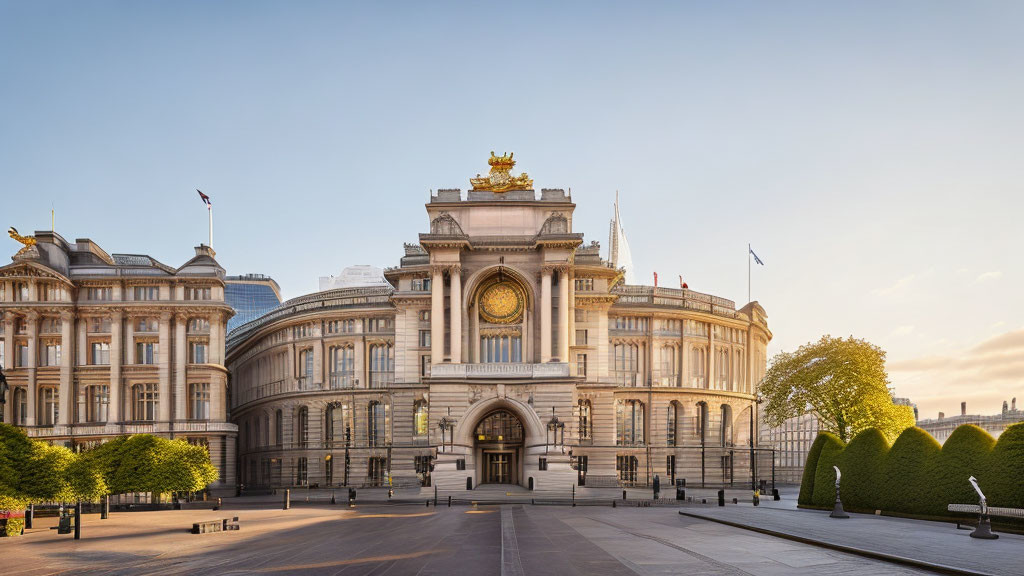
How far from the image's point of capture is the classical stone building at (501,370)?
73250 millimetres

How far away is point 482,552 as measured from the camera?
100ft

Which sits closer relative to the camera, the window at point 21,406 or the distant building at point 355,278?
the window at point 21,406

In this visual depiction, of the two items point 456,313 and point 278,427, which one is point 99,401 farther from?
point 456,313

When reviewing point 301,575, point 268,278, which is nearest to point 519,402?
point 301,575

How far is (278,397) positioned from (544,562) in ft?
255

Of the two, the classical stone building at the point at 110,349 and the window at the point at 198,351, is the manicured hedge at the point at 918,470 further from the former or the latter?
the window at the point at 198,351

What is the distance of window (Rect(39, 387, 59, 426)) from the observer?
8006cm

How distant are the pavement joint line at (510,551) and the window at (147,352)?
53.1m

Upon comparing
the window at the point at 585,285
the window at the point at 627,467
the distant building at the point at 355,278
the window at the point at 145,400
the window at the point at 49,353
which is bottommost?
the window at the point at 627,467

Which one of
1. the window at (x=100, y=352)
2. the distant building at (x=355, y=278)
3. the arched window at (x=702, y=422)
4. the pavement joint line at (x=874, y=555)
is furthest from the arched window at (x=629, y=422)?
the distant building at (x=355, y=278)

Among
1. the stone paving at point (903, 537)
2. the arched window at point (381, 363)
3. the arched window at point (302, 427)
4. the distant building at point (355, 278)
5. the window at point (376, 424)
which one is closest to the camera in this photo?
the stone paving at point (903, 537)

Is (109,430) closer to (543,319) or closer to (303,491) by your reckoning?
(303,491)

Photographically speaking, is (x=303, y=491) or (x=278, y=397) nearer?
(x=303, y=491)

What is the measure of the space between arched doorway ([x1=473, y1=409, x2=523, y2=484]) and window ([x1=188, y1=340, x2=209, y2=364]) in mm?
30399
